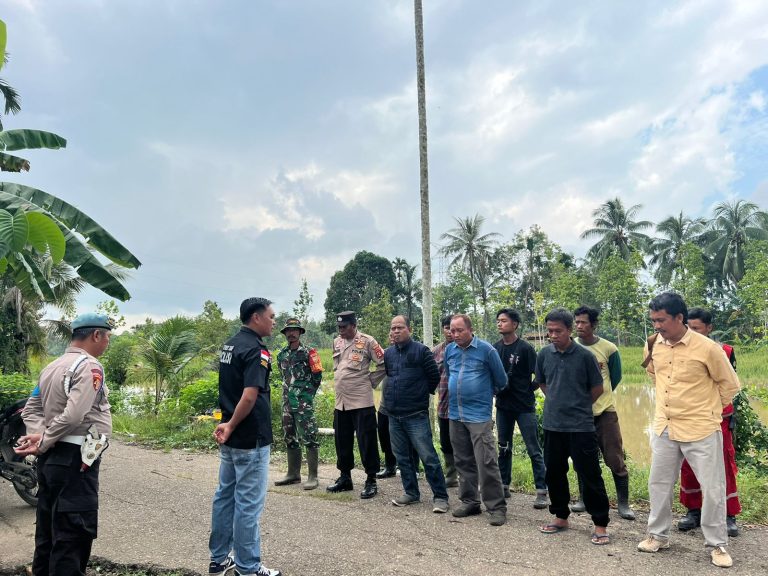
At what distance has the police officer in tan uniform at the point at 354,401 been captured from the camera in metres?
5.59

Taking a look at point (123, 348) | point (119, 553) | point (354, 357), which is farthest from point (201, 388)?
point (123, 348)

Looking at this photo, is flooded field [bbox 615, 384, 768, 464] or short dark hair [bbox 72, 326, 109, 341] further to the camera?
flooded field [bbox 615, 384, 768, 464]

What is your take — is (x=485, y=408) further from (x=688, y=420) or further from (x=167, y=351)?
(x=167, y=351)

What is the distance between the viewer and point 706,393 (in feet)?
12.8

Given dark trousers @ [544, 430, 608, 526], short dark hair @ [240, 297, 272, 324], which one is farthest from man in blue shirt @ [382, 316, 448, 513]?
short dark hair @ [240, 297, 272, 324]

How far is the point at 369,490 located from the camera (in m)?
5.44

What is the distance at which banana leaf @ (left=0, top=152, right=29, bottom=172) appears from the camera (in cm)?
763

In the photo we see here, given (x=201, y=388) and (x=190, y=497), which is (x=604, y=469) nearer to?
(x=190, y=497)

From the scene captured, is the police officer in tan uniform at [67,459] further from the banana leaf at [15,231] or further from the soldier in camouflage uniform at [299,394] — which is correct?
the soldier in camouflage uniform at [299,394]

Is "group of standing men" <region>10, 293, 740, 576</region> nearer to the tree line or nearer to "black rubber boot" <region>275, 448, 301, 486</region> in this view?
"black rubber boot" <region>275, 448, 301, 486</region>

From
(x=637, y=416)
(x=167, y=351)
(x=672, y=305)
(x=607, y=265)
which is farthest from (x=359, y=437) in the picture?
(x=607, y=265)

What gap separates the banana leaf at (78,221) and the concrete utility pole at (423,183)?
3915 millimetres

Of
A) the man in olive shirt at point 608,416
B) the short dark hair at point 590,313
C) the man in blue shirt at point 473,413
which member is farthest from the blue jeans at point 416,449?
the short dark hair at point 590,313

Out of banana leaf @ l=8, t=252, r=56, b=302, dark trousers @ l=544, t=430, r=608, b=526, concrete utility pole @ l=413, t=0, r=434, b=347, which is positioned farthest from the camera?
concrete utility pole @ l=413, t=0, r=434, b=347
